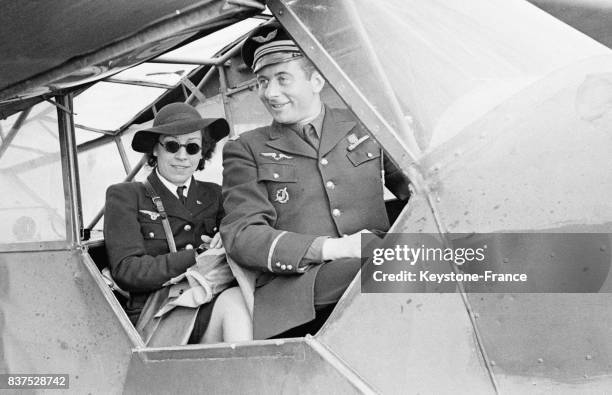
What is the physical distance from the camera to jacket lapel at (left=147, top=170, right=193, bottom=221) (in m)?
3.97

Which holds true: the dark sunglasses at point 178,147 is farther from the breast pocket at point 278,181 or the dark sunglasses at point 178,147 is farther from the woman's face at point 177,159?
the breast pocket at point 278,181

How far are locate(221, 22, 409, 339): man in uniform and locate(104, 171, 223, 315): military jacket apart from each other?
2.19 ft

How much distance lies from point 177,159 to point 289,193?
128 cm

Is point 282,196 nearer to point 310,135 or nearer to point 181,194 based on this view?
point 310,135

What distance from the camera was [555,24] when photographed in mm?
2590

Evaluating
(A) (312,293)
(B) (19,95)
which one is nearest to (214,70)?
(B) (19,95)

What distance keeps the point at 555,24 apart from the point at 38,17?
1753mm

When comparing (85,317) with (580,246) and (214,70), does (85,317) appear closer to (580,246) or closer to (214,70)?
(580,246)

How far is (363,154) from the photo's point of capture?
9.77 feet

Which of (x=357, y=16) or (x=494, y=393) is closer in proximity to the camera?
(x=494, y=393)

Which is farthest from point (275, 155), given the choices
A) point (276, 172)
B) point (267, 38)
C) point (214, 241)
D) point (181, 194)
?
point (181, 194)

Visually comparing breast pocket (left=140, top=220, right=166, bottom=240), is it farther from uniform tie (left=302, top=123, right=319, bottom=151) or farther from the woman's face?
uniform tie (left=302, top=123, right=319, bottom=151)

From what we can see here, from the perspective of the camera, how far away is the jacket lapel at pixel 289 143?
297 centimetres

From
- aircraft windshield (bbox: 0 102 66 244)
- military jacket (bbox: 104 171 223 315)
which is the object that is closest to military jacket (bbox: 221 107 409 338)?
military jacket (bbox: 104 171 223 315)
